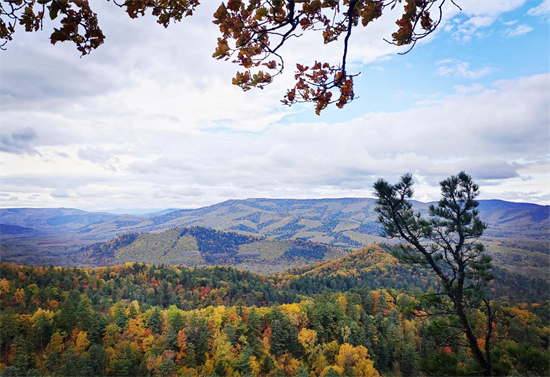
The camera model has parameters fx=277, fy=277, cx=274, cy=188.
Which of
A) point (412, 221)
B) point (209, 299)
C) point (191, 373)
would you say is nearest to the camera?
point (412, 221)

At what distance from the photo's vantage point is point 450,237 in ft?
28.9

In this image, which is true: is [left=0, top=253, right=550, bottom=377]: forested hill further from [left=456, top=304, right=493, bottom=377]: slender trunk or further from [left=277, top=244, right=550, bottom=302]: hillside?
[left=277, top=244, right=550, bottom=302]: hillside

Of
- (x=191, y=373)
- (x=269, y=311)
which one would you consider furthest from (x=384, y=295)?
(x=191, y=373)

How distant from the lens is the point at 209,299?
325ft

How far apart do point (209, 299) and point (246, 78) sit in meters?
106

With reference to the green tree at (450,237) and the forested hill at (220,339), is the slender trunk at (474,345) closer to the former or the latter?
the green tree at (450,237)

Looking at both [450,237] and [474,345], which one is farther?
[450,237]

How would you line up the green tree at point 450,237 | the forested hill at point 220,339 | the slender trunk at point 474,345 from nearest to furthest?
the slender trunk at point 474,345, the green tree at point 450,237, the forested hill at point 220,339

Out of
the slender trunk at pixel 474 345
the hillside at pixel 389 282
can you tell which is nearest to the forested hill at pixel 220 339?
the slender trunk at pixel 474 345

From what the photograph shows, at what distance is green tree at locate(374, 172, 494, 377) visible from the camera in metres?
8.26

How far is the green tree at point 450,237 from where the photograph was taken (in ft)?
27.1

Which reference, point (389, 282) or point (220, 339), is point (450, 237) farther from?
point (389, 282)

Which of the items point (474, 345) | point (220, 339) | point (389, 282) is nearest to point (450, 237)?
point (474, 345)

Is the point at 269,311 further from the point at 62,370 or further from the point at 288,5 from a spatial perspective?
the point at 288,5
